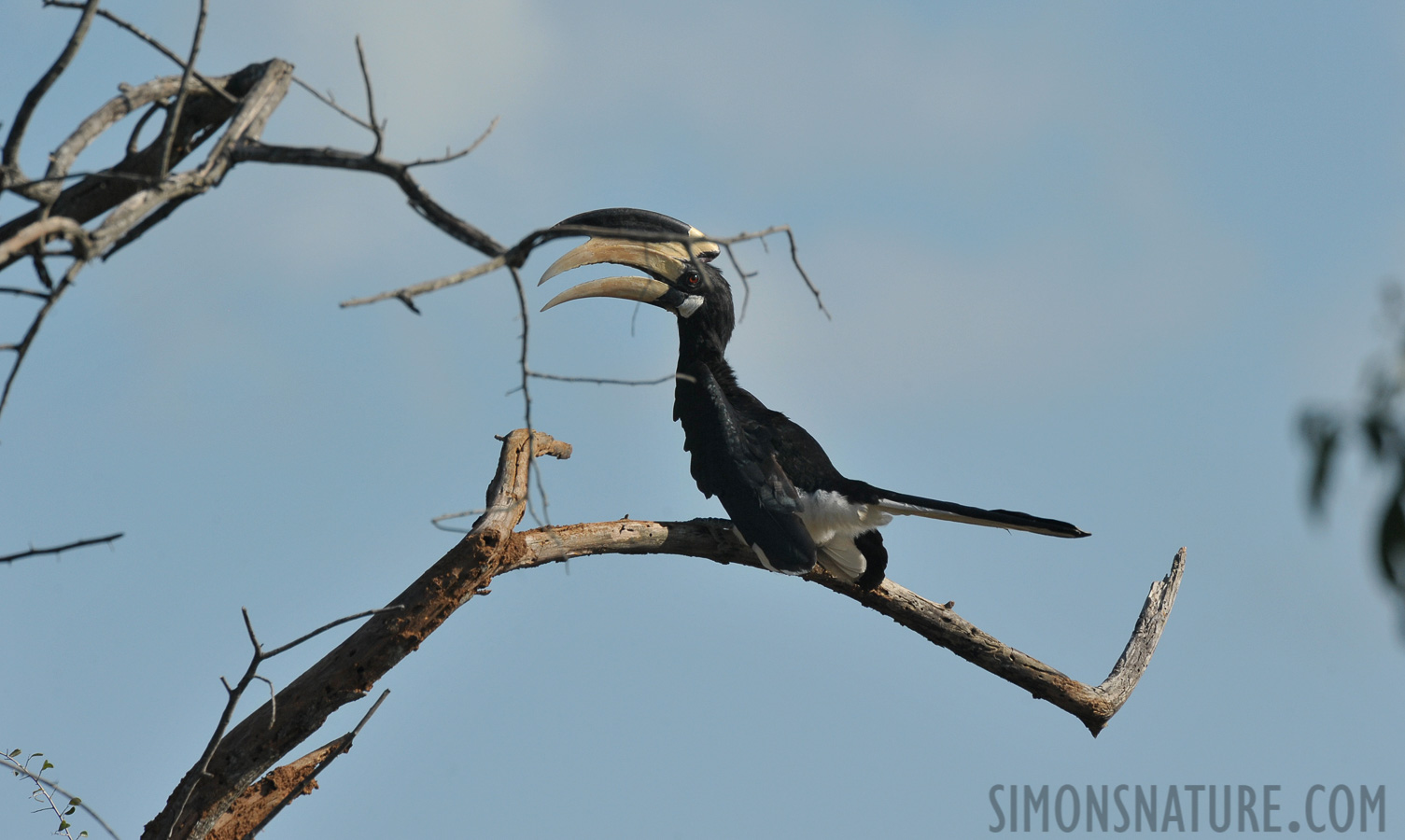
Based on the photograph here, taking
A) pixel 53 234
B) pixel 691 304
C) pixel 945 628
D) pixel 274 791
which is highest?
pixel 691 304

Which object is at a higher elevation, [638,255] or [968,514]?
[638,255]

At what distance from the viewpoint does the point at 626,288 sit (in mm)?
7160

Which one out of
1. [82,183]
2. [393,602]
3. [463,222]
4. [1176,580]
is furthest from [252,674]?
[1176,580]

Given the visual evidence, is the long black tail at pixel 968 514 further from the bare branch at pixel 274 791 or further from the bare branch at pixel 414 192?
the bare branch at pixel 414 192

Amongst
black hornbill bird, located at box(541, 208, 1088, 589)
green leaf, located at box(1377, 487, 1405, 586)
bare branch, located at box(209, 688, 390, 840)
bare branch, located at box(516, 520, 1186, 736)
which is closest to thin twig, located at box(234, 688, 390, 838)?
bare branch, located at box(209, 688, 390, 840)

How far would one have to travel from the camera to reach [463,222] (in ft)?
9.09

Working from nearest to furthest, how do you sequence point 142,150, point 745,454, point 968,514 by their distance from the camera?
point 142,150
point 968,514
point 745,454

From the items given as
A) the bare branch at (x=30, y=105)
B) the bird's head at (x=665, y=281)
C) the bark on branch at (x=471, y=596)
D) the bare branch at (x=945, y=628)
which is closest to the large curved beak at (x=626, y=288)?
the bird's head at (x=665, y=281)

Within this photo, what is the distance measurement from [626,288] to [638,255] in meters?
0.22

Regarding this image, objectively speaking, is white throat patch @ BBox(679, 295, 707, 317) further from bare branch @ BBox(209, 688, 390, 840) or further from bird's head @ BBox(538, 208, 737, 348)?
bare branch @ BBox(209, 688, 390, 840)

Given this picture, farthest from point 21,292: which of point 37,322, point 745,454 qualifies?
point 745,454

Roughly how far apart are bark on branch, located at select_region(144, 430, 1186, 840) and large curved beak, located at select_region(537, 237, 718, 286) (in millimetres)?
1069

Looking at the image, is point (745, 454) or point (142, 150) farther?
point (745, 454)

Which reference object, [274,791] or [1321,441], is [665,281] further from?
[1321,441]
